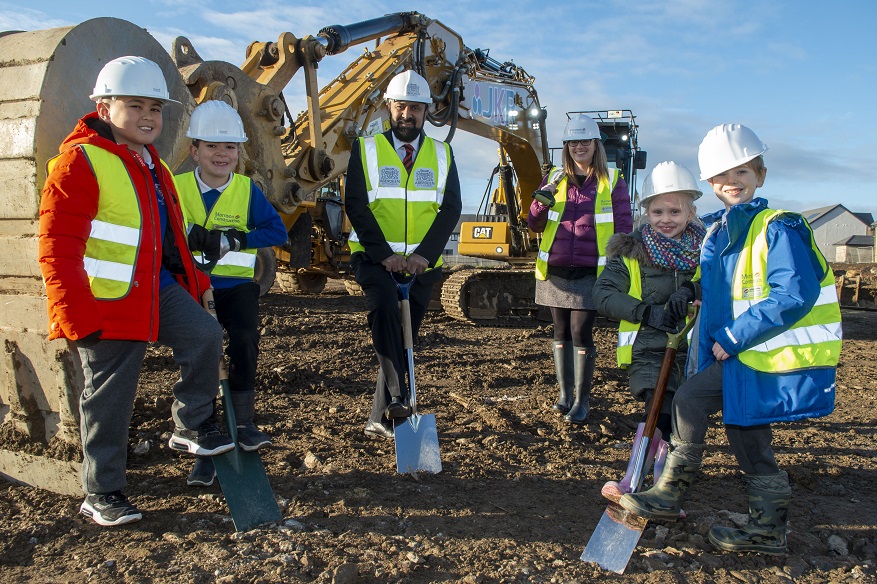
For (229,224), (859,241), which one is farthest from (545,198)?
(859,241)

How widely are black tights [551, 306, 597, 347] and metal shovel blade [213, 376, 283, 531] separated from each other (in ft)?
7.83

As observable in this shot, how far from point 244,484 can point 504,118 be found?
870 centimetres

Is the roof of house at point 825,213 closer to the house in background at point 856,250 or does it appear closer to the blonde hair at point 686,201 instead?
the house in background at point 856,250

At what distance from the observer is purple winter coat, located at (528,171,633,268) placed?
518cm

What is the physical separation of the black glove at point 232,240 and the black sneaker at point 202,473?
1.04 m

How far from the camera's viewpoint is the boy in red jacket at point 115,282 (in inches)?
121

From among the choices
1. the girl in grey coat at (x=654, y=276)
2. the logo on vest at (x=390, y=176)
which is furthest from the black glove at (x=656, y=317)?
the logo on vest at (x=390, y=176)

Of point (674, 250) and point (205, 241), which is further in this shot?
point (205, 241)

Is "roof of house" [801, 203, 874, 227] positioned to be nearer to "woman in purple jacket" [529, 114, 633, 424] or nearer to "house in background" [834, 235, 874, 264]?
"house in background" [834, 235, 874, 264]

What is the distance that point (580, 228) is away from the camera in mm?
5184

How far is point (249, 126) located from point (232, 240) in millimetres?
3954

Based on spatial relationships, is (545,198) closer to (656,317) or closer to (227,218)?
(656,317)

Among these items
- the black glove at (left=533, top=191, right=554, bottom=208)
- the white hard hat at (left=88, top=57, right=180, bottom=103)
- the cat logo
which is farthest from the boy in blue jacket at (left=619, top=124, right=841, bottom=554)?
the cat logo

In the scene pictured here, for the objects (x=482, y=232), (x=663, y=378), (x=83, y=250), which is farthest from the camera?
(x=482, y=232)
